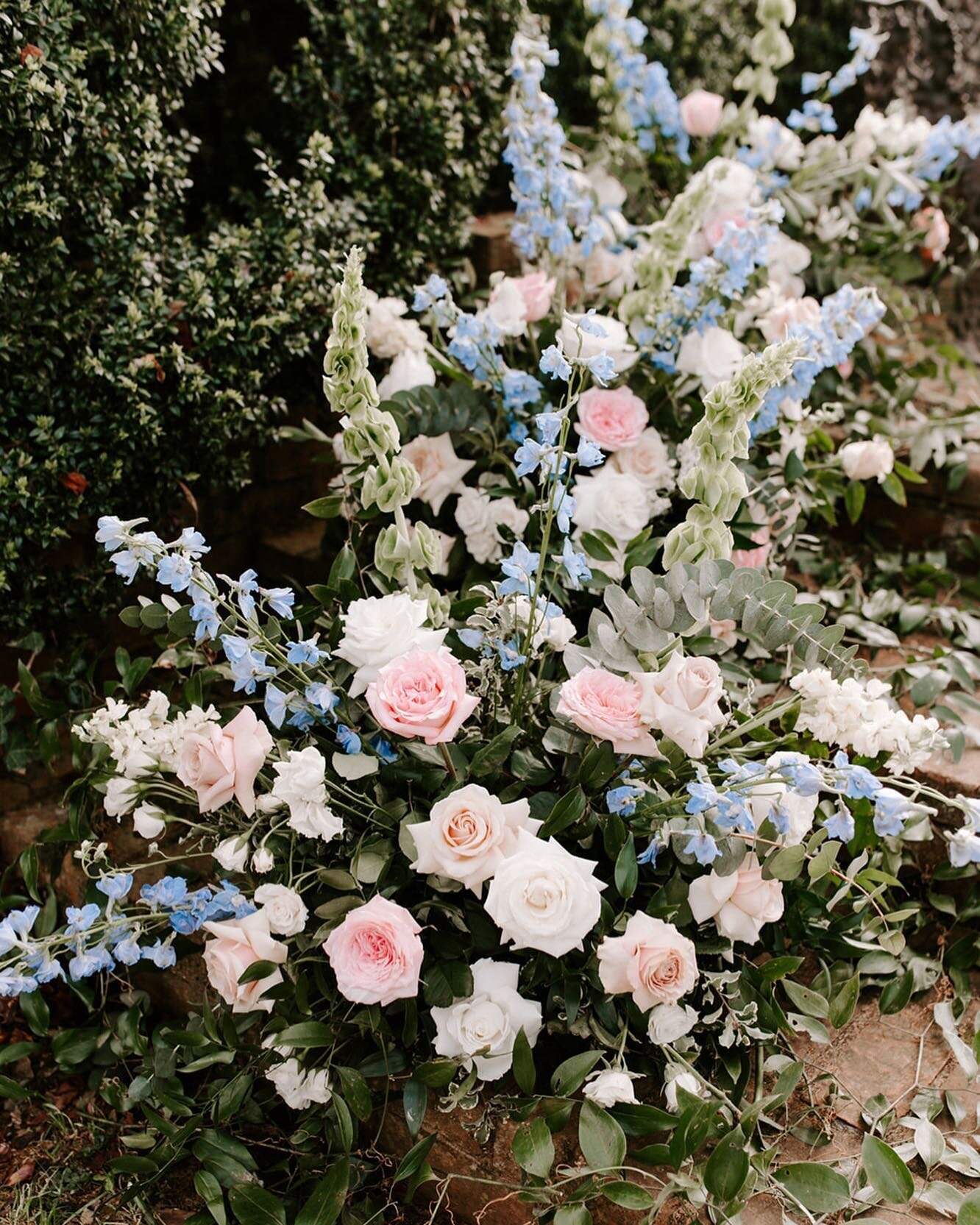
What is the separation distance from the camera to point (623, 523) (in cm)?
198

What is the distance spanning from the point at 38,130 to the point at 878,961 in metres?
2.06

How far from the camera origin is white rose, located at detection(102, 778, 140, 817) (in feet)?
5.49

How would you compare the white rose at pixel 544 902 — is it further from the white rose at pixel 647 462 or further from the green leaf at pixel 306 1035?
the white rose at pixel 647 462

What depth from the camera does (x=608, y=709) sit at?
1.56 meters

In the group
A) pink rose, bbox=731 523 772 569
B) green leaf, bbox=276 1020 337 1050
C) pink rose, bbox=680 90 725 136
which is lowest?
green leaf, bbox=276 1020 337 1050

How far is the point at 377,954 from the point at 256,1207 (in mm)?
412

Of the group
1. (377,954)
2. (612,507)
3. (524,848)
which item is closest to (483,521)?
(612,507)

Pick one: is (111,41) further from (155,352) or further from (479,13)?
(479,13)

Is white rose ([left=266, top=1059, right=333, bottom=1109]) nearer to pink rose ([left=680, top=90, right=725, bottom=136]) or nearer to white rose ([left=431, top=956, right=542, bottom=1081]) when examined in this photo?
white rose ([left=431, top=956, right=542, bottom=1081])

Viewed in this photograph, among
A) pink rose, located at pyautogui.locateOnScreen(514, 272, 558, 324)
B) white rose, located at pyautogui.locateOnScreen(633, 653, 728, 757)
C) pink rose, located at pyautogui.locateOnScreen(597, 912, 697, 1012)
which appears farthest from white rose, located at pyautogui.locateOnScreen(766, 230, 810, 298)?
pink rose, located at pyautogui.locateOnScreen(597, 912, 697, 1012)

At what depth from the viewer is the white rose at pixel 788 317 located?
2244mm

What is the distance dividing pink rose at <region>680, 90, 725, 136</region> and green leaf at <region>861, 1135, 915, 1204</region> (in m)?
2.39

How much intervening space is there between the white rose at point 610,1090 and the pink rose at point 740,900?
0.86 feet

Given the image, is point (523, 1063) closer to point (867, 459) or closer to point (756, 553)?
point (756, 553)
